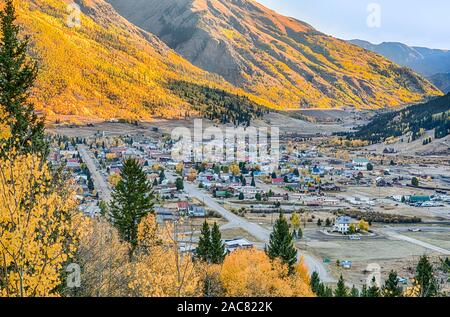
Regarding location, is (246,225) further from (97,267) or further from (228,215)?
(97,267)

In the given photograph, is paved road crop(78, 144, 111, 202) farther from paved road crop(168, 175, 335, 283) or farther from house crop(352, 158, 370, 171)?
house crop(352, 158, 370, 171)

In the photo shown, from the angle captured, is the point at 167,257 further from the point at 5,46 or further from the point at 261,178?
the point at 261,178

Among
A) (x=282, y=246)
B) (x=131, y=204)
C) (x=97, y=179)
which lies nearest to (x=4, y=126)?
(x=131, y=204)

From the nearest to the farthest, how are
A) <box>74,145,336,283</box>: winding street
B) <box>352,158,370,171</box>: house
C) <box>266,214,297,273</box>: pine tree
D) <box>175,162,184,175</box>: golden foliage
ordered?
<box>266,214,297,273</box>: pine tree < <box>74,145,336,283</box>: winding street < <box>175,162,184,175</box>: golden foliage < <box>352,158,370,171</box>: house

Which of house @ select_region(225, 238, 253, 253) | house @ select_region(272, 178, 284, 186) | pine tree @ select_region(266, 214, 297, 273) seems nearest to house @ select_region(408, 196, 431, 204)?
house @ select_region(272, 178, 284, 186)

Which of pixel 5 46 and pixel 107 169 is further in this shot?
pixel 107 169
